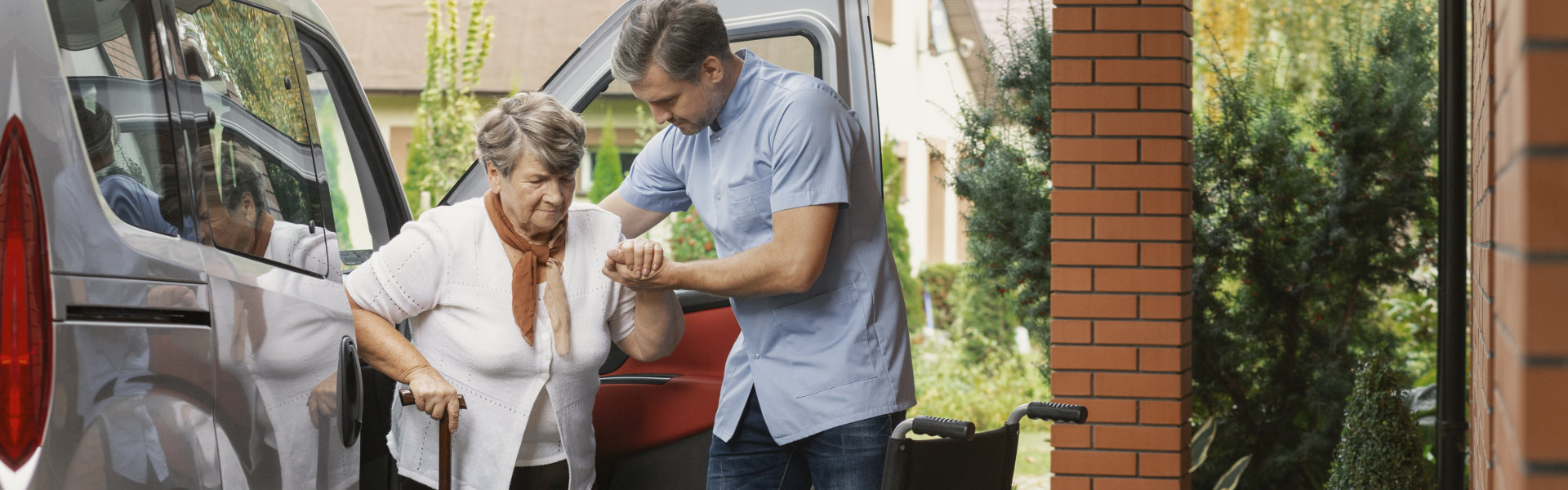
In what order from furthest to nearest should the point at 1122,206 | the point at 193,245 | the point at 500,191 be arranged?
the point at 1122,206, the point at 500,191, the point at 193,245

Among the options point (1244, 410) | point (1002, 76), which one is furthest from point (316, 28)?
point (1244, 410)

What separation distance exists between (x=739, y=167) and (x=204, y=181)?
1089 mm

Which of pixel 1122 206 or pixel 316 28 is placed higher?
pixel 316 28

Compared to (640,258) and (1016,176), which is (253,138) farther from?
(1016,176)

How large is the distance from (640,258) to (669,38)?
1.43 ft

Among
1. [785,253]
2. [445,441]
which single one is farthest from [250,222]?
[785,253]

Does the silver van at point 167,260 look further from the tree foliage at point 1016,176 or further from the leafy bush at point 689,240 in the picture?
the leafy bush at point 689,240

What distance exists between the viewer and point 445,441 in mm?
2551

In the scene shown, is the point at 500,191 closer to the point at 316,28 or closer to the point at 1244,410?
the point at 316,28

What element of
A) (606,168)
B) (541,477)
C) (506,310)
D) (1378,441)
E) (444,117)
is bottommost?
(1378,441)

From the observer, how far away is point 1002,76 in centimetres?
629

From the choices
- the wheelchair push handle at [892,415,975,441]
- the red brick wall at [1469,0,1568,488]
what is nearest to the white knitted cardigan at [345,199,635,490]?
the wheelchair push handle at [892,415,975,441]

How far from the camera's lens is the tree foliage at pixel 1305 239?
18.6ft

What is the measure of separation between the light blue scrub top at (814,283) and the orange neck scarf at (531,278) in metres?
0.37
